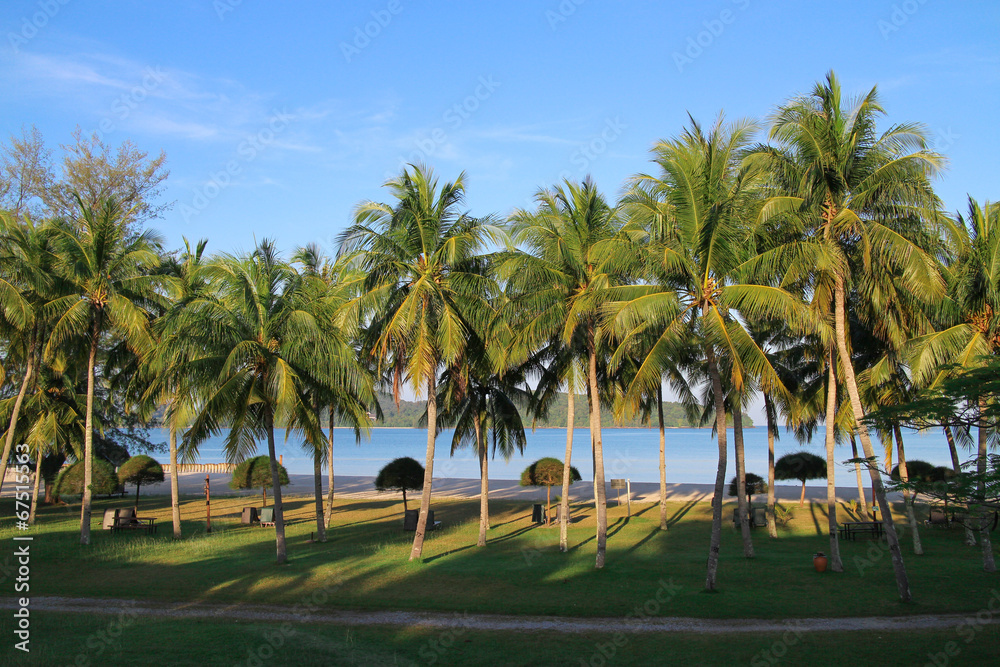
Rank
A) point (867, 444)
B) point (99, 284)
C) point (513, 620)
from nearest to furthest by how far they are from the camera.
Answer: point (513, 620)
point (867, 444)
point (99, 284)

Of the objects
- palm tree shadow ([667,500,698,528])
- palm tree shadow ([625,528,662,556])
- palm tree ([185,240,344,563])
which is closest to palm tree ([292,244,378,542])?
palm tree ([185,240,344,563])

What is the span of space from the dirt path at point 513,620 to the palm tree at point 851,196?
1948mm

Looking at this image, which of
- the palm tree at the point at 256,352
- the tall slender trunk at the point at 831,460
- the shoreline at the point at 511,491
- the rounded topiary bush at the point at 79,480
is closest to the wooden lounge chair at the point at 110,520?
the rounded topiary bush at the point at 79,480

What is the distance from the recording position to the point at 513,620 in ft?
41.8

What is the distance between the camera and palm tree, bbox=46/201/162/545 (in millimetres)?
19938

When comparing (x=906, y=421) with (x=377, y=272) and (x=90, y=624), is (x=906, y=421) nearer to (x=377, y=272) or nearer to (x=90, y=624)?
(x=377, y=272)

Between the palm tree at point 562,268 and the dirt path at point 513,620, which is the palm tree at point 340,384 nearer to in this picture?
the palm tree at point 562,268

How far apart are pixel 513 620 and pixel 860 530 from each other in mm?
15091

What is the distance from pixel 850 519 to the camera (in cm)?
2738

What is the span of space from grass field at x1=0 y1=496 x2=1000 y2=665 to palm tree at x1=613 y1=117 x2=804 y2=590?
2.55m

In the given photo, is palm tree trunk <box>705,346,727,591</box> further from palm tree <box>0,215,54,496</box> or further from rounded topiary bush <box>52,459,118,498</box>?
rounded topiary bush <box>52,459,118,498</box>

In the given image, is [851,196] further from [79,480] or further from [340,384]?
[79,480]

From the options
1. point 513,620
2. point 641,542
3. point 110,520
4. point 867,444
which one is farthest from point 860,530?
point 110,520

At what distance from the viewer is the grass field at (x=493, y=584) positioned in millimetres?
10688
